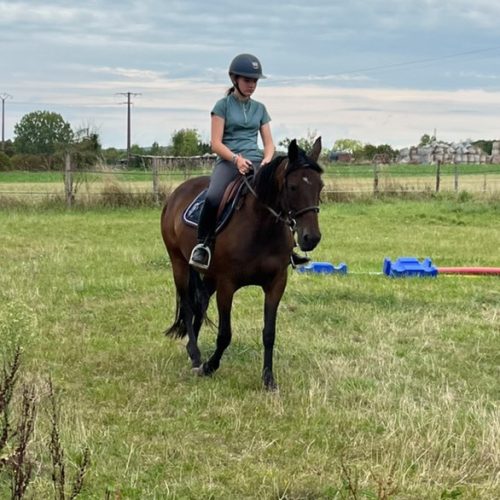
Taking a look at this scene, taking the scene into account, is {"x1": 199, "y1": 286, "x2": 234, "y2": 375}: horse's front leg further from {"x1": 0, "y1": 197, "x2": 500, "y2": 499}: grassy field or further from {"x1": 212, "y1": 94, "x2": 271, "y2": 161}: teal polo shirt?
{"x1": 212, "y1": 94, "x2": 271, "y2": 161}: teal polo shirt

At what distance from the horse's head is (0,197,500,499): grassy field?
120cm

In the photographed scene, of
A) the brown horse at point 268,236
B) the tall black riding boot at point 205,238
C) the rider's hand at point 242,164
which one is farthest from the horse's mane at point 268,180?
the tall black riding boot at point 205,238

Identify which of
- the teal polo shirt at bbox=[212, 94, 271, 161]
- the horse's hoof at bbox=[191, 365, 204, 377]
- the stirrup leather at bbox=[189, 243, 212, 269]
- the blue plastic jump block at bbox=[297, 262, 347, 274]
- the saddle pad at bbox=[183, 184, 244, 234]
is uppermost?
the teal polo shirt at bbox=[212, 94, 271, 161]

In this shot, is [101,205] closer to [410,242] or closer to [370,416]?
[410,242]

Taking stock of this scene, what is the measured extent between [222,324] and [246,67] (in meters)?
2.05

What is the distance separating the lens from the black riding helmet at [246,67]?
18.9ft

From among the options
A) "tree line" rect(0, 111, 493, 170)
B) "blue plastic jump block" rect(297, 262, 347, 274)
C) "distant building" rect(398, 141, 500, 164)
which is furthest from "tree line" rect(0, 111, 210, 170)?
"distant building" rect(398, 141, 500, 164)

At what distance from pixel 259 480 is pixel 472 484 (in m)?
1.14

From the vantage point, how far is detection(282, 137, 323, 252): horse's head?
16.9 feet

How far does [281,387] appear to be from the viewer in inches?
225

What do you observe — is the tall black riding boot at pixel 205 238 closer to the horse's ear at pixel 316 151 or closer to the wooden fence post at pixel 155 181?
the horse's ear at pixel 316 151

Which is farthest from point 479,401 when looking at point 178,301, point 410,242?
point 410,242

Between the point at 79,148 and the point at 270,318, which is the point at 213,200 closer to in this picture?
the point at 270,318

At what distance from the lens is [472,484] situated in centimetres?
389
